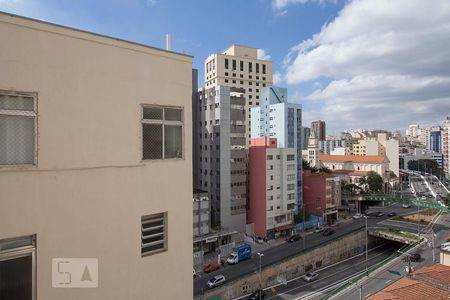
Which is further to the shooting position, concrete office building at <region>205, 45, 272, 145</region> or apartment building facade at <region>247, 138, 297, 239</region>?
concrete office building at <region>205, 45, 272, 145</region>

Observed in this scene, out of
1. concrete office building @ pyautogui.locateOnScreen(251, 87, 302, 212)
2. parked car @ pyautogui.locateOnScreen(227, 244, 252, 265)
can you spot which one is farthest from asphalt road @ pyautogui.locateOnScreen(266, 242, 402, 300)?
concrete office building @ pyautogui.locateOnScreen(251, 87, 302, 212)

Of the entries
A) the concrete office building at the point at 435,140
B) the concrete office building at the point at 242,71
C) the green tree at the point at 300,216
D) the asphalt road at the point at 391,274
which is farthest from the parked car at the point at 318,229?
the concrete office building at the point at 435,140

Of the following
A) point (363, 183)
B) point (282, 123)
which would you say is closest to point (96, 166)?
point (282, 123)

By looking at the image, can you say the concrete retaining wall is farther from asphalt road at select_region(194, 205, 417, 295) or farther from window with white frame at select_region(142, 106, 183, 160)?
window with white frame at select_region(142, 106, 183, 160)

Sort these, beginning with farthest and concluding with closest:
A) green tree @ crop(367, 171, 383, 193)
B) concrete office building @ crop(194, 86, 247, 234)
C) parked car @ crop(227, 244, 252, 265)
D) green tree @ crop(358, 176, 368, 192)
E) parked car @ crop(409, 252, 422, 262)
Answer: green tree @ crop(358, 176, 368, 192) < green tree @ crop(367, 171, 383, 193) < concrete office building @ crop(194, 86, 247, 234) < parked car @ crop(227, 244, 252, 265) < parked car @ crop(409, 252, 422, 262)

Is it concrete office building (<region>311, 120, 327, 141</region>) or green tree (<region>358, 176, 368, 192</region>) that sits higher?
concrete office building (<region>311, 120, 327, 141</region>)

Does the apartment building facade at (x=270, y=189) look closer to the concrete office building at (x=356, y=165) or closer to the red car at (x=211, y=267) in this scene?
the red car at (x=211, y=267)

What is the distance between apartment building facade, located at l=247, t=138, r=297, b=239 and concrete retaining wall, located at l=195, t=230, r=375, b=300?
548cm

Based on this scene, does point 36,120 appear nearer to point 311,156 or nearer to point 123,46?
point 123,46

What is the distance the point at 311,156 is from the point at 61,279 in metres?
66.3

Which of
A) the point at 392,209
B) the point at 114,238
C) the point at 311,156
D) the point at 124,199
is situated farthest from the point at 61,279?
the point at 311,156

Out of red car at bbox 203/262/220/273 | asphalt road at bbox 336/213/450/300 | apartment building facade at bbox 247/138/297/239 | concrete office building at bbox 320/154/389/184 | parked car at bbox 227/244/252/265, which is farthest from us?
concrete office building at bbox 320/154/389/184

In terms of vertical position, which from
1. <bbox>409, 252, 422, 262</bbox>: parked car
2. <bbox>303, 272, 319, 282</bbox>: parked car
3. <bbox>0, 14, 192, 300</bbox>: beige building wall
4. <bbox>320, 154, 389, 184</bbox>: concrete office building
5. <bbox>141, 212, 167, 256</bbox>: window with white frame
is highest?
<bbox>0, 14, 192, 300</bbox>: beige building wall

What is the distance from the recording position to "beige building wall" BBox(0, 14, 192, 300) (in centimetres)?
202
